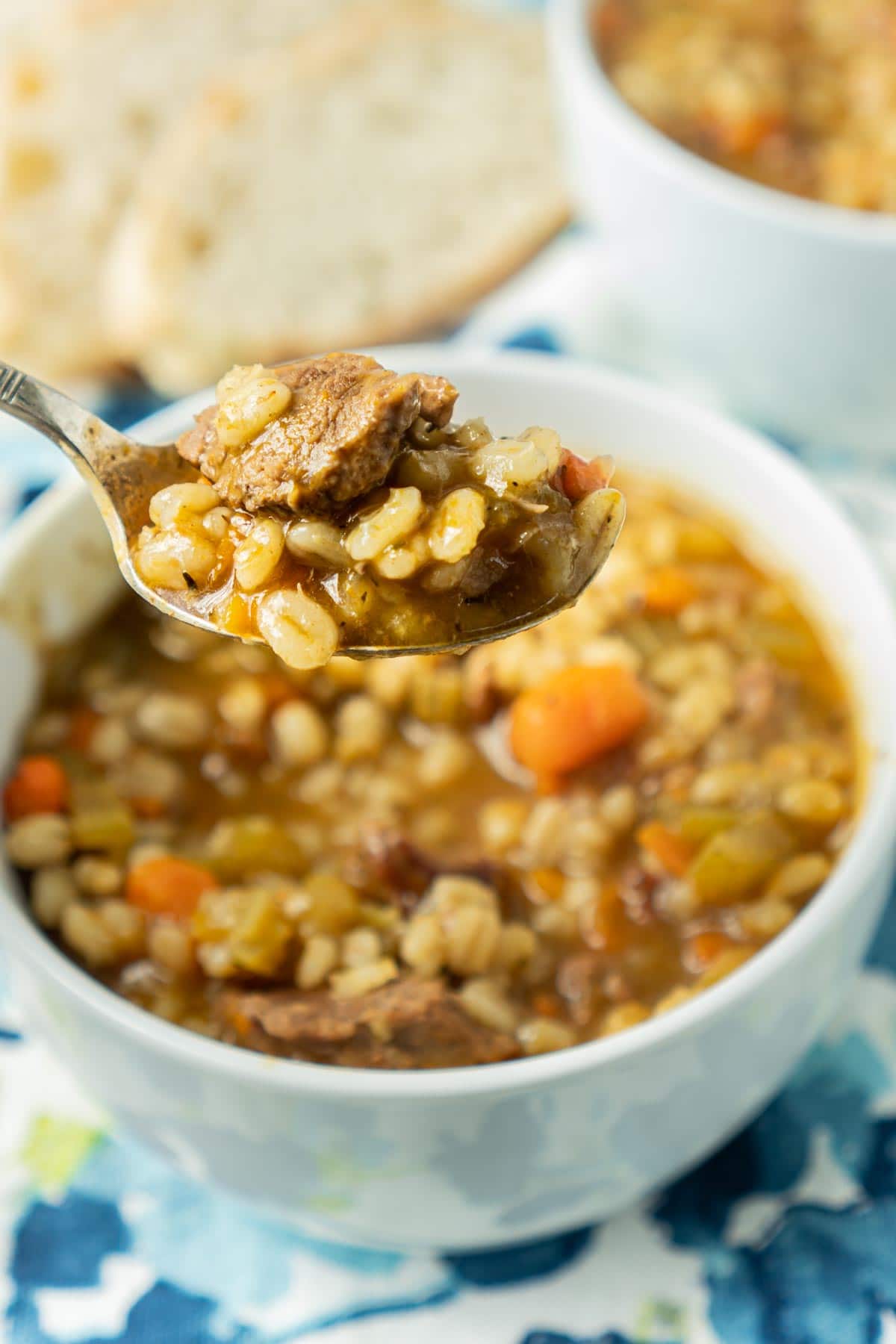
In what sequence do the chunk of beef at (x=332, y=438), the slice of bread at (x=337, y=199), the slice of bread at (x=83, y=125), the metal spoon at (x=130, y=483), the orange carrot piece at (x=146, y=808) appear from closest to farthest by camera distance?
the chunk of beef at (x=332, y=438)
the metal spoon at (x=130, y=483)
the orange carrot piece at (x=146, y=808)
the slice of bread at (x=337, y=199)
the slice of bread at (x=83, y=125)

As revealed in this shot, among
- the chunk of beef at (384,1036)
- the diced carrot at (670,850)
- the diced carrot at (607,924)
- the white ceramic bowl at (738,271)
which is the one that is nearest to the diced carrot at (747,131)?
the white ceramic bowl at (738,271)

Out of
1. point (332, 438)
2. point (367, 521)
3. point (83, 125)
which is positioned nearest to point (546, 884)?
point (367, 521)

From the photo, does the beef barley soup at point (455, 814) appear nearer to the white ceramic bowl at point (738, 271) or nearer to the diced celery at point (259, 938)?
the diced celery at point (259, 938)

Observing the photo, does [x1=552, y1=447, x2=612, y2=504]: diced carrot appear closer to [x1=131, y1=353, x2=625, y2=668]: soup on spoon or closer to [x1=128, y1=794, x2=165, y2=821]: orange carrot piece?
[x1=131, y1=353, x2=625, y2=668]: soup on spoon

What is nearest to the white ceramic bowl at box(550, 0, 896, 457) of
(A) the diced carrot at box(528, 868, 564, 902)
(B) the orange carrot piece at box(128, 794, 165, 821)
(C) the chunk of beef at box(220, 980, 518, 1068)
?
(A) the diced carrot at box(528, 868, 564, 902)

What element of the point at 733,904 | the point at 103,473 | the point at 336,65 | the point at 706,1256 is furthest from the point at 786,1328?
the point at 336,65

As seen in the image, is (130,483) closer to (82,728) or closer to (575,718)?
(82,728)
